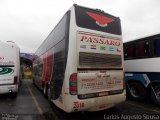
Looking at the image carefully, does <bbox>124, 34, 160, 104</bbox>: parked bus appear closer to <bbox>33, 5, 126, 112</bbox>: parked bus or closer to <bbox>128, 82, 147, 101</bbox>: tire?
<bbox>128, 82, 147, 101</bbox>: tire

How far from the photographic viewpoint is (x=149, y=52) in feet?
28.1

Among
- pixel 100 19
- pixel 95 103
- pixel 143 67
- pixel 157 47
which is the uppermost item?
pixel 100 19

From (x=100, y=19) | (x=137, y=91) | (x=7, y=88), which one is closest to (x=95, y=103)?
(x=100, y=19)

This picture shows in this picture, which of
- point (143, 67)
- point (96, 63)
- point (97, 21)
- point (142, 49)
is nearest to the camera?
point (96, 63)

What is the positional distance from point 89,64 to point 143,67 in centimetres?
368

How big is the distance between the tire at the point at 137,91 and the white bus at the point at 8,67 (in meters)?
6.20

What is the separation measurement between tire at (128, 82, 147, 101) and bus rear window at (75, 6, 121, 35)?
3.31m

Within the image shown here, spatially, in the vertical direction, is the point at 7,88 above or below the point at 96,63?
below

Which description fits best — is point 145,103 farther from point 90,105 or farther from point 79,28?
point 79,28

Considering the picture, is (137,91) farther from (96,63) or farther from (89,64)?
(89,64)

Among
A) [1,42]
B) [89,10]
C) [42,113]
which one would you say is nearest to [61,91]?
[42,113]

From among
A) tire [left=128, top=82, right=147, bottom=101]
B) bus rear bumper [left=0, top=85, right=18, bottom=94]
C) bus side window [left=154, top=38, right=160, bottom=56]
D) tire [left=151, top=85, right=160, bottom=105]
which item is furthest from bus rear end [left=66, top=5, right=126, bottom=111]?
bus rear bumper [left=0, top=85, right=18, bottom=94]

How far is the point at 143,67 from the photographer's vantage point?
883 centimetres

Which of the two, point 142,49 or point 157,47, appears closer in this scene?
point 157,47
